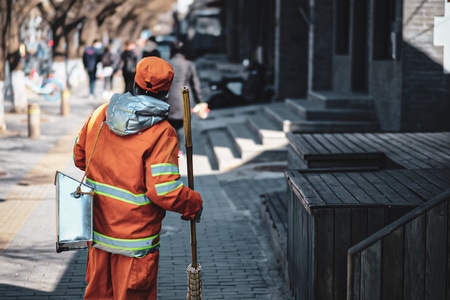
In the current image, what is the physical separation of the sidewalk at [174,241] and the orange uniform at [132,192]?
7.46ft

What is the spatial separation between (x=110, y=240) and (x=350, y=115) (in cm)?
1075

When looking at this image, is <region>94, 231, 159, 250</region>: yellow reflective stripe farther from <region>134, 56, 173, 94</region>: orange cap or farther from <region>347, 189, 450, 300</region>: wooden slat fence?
<region>347, 189, 450, 300</region>: wooden slat fence

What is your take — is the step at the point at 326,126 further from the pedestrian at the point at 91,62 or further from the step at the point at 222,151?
the pedestrian at the point at 91,62

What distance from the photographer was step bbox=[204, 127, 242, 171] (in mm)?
14188

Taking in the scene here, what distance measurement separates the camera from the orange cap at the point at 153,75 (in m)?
5.23

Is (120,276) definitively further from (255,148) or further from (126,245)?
Result: (255,148)

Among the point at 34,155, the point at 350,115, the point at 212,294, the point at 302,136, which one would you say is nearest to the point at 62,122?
the point at 34,155

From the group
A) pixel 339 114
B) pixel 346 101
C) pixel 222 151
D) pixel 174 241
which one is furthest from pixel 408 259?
pixel 346 101

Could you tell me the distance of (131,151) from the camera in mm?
5102

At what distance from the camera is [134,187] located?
5.11 metres

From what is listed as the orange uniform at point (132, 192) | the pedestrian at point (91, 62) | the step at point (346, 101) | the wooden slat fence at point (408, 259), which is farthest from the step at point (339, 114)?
the pedestrian at point (91, 62)

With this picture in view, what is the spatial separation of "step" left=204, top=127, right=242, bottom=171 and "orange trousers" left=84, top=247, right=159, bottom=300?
8763 mm

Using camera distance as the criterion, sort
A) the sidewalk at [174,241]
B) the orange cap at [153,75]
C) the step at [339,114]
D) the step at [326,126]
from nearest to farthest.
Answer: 1. the orange cap at [153,75]
2. the sidewalk at [174,241]
3. the step at [326,126]
4. the step at [339,114]

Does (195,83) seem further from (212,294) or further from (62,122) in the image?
(62,122)
